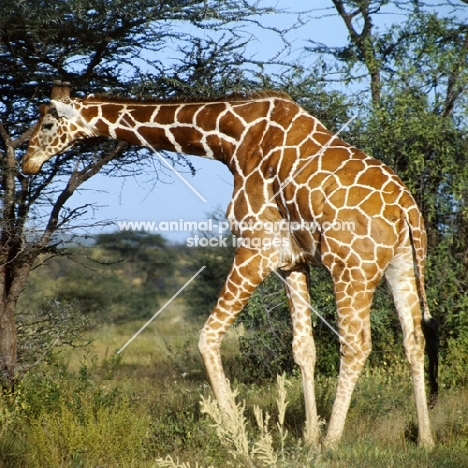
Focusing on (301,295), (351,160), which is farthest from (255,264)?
(351,160)

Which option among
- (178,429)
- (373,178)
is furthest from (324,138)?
(178,429)

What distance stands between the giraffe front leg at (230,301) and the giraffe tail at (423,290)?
1.23 metres

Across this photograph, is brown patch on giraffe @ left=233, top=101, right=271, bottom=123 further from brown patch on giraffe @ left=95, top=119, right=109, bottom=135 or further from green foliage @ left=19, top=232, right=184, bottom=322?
green foliage @ left=19, top=232, right=184, bottom=322

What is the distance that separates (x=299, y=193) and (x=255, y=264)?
0.74m

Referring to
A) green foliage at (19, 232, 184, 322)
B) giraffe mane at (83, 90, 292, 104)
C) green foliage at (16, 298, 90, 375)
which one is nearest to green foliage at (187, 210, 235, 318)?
green foliage at (19, 232, 184, 322)

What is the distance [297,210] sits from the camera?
644 cm

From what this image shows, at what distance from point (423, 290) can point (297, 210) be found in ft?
4.21

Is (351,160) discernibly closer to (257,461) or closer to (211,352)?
(211,352)

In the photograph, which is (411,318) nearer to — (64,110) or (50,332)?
(64,110)

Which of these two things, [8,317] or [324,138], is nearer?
[324,138]

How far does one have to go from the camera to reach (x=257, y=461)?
18.1 ft

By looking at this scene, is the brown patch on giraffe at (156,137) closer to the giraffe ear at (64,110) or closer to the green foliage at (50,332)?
the giraffe ear at (64,110)

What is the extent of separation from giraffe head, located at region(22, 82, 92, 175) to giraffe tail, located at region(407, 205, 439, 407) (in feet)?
10.9

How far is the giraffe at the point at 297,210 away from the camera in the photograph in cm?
620
